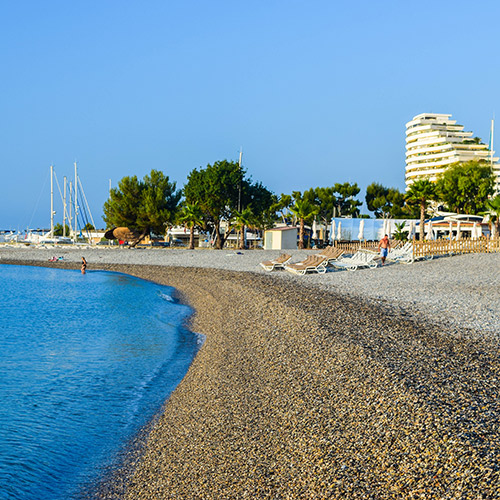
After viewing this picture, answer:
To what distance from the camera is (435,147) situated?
156250 millimetres

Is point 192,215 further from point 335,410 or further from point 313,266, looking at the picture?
point 335,410

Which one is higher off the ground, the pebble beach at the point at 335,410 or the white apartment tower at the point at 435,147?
the white apartment tower at the point at 435,147

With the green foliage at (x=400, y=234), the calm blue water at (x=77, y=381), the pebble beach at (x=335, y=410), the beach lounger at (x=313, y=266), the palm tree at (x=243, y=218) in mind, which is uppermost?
the palm tree at (x=243, y=218)

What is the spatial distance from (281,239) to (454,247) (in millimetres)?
23242

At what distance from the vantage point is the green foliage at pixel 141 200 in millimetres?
64062

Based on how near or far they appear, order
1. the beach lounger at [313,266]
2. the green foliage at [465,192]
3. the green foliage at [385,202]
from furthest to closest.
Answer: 1. the green foliage at [385,202]
2. the green foliage at [465,192]
3. the beach lounger at [313,266]

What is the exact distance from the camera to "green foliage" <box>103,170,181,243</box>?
6406 cm

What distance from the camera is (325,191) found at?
3504 inches

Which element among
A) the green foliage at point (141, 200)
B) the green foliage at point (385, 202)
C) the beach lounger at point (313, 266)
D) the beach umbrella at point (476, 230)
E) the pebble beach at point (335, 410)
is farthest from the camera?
the green foliage at point (385, 202)

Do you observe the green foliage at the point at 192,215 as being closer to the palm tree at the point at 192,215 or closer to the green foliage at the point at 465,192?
the palm tree at the point at 192,215

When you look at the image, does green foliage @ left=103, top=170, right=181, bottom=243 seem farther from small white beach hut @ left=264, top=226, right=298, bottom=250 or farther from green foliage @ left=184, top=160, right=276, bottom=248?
small white beach hut @ left=264, top=226, right=298, bottom=250

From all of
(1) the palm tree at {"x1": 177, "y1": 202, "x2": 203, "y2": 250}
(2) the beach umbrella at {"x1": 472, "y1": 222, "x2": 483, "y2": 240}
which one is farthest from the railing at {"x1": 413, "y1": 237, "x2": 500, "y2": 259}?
(1) the palm tree at {"x1": 177, "y1": 202, "x2": 203, "y2": 250}

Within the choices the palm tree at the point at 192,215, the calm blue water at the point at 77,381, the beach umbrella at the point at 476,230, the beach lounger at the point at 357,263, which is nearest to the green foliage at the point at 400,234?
the beach umbrella at the point at 476,230

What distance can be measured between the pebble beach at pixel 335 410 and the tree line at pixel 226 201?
98.6 feet
